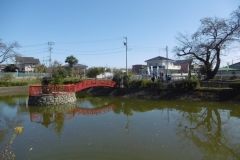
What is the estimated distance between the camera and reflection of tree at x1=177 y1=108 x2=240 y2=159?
6.78 m

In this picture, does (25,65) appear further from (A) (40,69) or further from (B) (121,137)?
(B) (121,137)

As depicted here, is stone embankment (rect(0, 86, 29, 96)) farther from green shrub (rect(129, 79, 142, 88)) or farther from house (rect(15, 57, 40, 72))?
house (rect(15, 57, 40, 72))

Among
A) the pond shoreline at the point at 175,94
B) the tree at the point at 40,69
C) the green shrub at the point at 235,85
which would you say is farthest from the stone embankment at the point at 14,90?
the green shrub at the point at 235,85

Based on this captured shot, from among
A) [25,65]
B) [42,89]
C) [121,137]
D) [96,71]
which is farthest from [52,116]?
[25,65]

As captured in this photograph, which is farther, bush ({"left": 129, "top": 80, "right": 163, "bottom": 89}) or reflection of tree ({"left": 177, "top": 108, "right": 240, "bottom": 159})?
bush ({"left": 129, "top": 80, "right": 163, "bottom": 89})

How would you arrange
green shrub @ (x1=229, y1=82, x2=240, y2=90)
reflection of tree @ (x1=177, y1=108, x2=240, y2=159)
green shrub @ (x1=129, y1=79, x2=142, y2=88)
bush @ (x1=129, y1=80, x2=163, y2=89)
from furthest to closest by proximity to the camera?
green shrub @ (x1=129, y1=79, x2=142, y2=88)
bush @ (x1=129, y1=80, x2=163, y2=89)
green shrub @ (x1=229, y1=82, x2=240, y2=90)
reflection of tree @ (x1=177, y1=108, x2=240, y2=159)

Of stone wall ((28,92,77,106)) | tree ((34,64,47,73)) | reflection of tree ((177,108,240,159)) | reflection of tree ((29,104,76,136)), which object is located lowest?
reflection of tree ((177,108,240,159))

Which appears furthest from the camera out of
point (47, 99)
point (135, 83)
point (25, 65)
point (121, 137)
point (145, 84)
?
point (25, 65)

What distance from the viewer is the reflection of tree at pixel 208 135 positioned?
678cm

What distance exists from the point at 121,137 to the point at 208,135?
3.79 meters

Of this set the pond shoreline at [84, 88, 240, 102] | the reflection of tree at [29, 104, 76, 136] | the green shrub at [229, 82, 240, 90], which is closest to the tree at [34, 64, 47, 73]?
the pond shoreline at [84, 88, 240, 102]

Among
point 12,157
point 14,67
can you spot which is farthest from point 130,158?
point 14,67

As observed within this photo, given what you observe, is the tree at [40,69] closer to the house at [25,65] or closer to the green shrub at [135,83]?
the house at [25,65]

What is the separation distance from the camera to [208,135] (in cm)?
867
